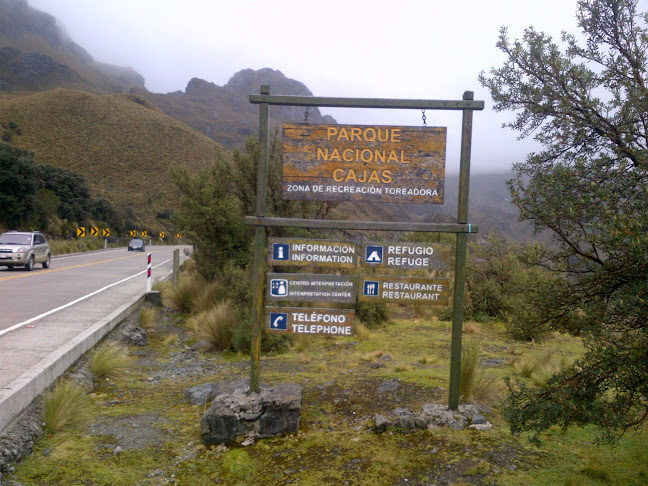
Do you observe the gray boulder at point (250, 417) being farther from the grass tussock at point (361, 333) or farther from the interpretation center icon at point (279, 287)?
the grass tussock at point (361, 333)

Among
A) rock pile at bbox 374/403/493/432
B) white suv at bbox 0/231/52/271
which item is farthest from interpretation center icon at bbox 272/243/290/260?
white suv at bbox 0/231/52/271

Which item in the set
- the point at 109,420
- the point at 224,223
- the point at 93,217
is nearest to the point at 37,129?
the point at 93,217

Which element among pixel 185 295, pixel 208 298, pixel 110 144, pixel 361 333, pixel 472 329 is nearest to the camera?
pixel 361 333

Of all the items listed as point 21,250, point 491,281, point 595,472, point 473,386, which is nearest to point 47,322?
point 473,386

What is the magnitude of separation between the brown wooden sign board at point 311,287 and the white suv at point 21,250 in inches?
717

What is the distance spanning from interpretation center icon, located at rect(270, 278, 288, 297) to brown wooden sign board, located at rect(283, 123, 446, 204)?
94cm

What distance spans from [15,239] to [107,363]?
16639 mm

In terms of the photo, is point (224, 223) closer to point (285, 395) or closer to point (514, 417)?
point (285, 395)

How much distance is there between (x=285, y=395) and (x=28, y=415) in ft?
8.48

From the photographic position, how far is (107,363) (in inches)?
286

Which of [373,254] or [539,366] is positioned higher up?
[373,254]

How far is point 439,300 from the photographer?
18.8ft

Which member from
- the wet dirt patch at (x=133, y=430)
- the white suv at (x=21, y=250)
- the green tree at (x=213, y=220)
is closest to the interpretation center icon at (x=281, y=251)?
the wet dirt patch at (x=133, y=430)

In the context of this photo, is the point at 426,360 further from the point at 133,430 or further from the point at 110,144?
the point at 110,144
